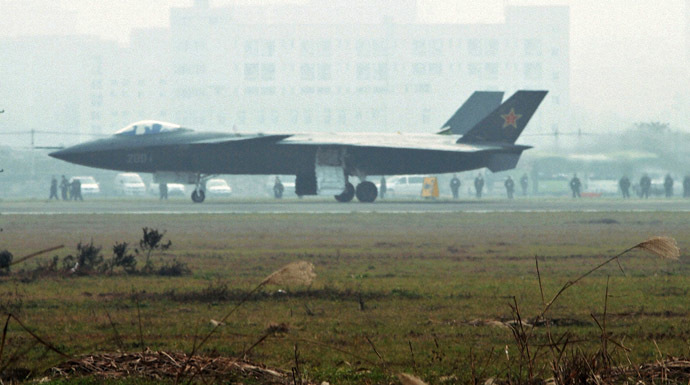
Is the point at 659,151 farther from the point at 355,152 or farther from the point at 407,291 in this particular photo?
the point at 407,291

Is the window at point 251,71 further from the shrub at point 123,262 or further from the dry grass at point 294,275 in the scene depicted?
the dry grass at point 294,275

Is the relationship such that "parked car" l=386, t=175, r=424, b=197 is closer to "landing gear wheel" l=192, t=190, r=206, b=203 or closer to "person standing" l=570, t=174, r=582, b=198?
"person standing" l=570, t=174, r=582, b=198

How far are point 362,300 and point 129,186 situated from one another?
84.4 m

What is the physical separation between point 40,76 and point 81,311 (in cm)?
17581

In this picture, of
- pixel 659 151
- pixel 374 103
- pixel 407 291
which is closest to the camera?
pixel 407 291

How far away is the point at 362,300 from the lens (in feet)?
47.3

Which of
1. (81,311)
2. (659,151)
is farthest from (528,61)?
(81,311)

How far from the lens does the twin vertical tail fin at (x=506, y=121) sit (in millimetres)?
55812

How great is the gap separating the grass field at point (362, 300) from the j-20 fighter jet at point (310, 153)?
2120 centimetres

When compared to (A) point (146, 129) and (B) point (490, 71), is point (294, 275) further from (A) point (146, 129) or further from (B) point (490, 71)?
(B) point (490, 71)

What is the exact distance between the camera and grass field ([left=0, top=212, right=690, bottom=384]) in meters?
9.87

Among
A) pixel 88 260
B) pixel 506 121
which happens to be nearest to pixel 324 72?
pixel 506 121

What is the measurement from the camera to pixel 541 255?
22.8 m

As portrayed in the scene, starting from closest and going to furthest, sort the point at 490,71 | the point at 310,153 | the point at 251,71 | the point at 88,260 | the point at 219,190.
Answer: the point at 88,260, the point at 310,153, the point at 219,190, the point at 251,71, the point at 490,71
